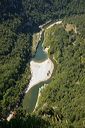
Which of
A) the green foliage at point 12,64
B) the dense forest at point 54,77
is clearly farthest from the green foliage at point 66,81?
the green foliage at point 12,64

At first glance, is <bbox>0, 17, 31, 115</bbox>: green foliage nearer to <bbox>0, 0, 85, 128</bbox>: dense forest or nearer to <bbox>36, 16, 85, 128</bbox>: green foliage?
<bbox>0, 0, 85, 128</bbox>: dense forest

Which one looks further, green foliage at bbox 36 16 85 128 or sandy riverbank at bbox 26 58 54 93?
sandy riverbank at bbox 26 58 54 93

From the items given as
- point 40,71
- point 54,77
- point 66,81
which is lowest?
point 66,81

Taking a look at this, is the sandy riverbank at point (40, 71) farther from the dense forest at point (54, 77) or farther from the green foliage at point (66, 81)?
the green foliage at point (66, 81)

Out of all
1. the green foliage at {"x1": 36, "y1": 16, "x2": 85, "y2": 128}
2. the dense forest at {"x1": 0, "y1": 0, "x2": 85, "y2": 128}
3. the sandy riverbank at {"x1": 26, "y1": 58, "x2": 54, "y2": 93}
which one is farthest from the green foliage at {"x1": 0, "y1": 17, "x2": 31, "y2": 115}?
the green foliage at {"x1": 36, "y1": 16, "x2": 85, "y2": 128}

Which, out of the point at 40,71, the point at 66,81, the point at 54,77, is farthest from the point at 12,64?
the point at 66,81

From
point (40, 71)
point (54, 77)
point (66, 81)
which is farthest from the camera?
point (40, 71)

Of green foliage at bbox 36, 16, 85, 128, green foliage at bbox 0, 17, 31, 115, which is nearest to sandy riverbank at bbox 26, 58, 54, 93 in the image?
green foliage at bbox 0, 17, 31, 115

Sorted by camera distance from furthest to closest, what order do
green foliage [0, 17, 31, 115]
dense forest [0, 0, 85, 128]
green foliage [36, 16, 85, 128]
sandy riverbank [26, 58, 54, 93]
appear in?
sandy riverbank [26, 58, 54, 93] < green foliage [0, 17, 31, 115] < green foliage [36, 16, 85, 128] < dense forest [0, 0, 85, 128]

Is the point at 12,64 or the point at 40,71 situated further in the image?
the point at 40,71

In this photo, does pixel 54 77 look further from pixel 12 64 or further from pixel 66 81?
pixel 12 64

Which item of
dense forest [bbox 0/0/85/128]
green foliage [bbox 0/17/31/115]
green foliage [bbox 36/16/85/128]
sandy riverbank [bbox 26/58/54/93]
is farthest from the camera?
sandy riverbank [bbox 26/58/54/93]
